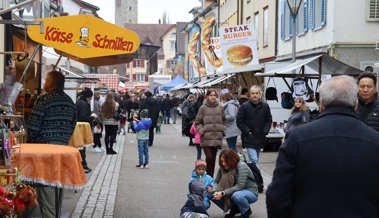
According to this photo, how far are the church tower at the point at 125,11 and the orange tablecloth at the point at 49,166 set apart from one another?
14053 centimetres

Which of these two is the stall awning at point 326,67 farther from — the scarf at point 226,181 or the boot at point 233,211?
the scarf at point 226,181

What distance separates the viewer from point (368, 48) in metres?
24.6

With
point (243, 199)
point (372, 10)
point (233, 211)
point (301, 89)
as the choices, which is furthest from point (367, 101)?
point (372, 10)

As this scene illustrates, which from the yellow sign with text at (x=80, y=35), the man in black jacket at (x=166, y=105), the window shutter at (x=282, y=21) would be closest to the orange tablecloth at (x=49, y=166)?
the yellow sign with text at (x=80, y=35)

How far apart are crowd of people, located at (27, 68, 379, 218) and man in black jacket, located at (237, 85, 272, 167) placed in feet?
0.05

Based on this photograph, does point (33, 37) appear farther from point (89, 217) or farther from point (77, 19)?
Answer: point (89, 217)

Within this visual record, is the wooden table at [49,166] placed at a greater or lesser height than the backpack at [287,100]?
lesser

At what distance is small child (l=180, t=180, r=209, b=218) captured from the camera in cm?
985

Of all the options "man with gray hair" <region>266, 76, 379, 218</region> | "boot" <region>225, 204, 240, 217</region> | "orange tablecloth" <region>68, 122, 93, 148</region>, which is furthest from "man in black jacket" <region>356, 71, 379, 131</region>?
"orange tablecloth" <region>68, 122, 93, 148</region>

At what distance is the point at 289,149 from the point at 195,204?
5307 mm

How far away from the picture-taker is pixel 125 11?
490ft

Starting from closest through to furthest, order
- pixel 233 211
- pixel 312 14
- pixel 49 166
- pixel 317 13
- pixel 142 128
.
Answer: pixel 49 166 < pixel 233 211 < pixel 142 128 < pixel 317 13 < pixel 312 14

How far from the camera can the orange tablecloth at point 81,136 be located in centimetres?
1444

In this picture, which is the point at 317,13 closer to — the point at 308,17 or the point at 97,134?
the point at 308,17
